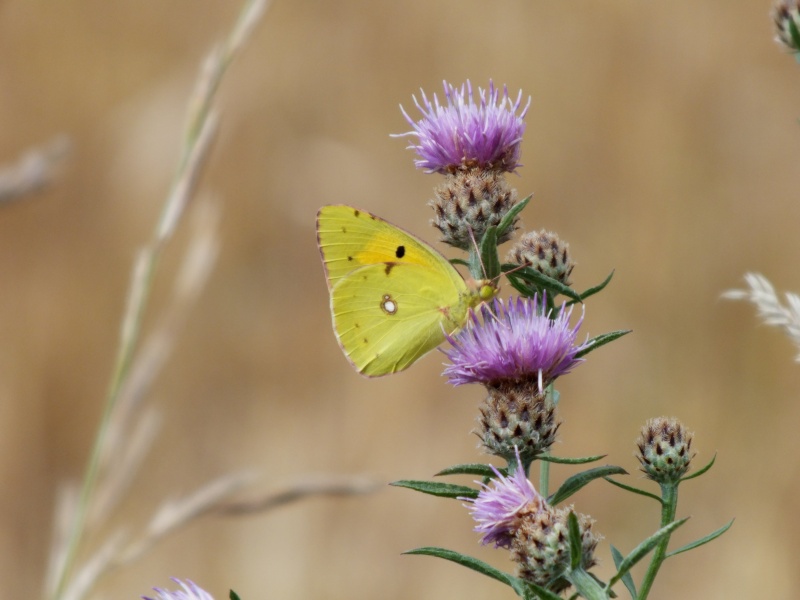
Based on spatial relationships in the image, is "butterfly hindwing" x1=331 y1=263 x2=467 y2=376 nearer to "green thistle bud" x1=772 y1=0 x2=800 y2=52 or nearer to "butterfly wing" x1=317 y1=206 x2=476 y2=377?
"butterfly wing" x1=317 y1=206 x2=476 y2=377

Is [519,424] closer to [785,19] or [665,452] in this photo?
[665,452]

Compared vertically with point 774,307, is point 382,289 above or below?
above

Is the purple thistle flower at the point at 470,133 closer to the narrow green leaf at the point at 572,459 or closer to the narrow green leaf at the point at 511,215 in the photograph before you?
the narrow green leaf at the point at 511,215

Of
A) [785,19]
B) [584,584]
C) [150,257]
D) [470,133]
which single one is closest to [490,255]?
[470,133]

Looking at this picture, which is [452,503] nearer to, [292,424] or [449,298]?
[292,424]

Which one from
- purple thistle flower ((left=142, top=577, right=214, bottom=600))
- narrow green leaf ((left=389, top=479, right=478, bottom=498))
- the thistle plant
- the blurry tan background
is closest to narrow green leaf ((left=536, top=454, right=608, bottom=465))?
the thistle plant

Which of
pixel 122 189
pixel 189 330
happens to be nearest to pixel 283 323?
pixel 189 330
